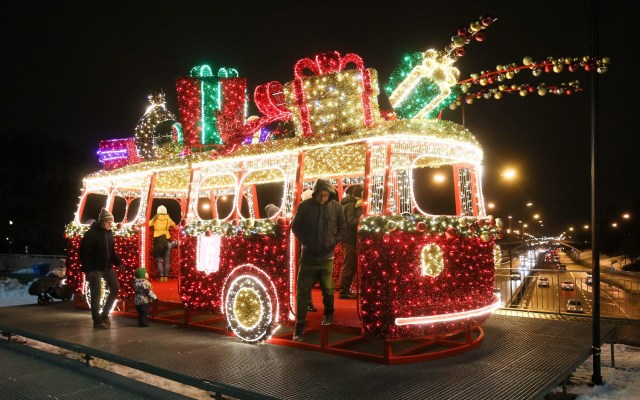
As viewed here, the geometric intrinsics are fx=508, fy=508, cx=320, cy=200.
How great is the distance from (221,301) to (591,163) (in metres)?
5.12

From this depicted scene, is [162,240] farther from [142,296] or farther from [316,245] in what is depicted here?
[316,245]

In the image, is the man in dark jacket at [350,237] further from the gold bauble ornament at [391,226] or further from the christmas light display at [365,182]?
the gold bauble ornament at [391,226]

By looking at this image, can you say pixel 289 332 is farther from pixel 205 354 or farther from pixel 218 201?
pixel 218 201

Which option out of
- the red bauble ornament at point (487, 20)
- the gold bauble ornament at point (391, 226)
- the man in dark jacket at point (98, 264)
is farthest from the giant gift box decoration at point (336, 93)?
the man in dark jacket at point (98, 264)

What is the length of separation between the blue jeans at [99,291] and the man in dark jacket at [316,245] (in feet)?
11.6

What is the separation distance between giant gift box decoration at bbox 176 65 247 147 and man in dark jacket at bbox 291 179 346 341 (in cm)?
224

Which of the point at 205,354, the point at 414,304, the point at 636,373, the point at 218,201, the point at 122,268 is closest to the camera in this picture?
the point at 414,304

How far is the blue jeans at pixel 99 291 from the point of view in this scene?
8.01 metres

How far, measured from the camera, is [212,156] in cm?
786

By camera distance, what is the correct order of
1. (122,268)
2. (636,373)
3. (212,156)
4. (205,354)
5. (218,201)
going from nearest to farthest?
(205,354) < (636,373) < (212,156) < (122,268) < (218,201)

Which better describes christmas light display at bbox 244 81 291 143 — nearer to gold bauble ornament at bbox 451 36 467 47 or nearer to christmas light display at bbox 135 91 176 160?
gold bauble ornament at bbox 451 36 467 47

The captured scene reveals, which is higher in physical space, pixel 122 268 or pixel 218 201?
pixel 218 201

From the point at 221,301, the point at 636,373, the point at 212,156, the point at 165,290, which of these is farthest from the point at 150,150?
the point at 636,373

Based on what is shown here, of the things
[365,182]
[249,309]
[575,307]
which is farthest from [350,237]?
[575,307]
